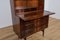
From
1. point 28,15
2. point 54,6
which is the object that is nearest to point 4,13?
point 28,15

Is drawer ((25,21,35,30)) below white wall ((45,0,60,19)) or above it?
below

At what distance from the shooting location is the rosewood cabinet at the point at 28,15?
189 centimetres

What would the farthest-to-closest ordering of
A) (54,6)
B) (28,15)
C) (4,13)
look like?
(54,6) → (4,13) → (28,15)

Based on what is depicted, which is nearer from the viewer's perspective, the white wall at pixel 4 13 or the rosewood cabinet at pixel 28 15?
the rosewood cabinet at pixel 28 15

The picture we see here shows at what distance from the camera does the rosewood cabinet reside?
189 centimetres

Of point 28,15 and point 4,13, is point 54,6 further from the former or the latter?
point 28,15

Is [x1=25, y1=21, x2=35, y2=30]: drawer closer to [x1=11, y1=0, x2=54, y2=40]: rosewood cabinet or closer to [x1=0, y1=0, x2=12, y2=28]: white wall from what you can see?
[x1=11, y1=0, x2=54, y2=40]: rosewood cabinet

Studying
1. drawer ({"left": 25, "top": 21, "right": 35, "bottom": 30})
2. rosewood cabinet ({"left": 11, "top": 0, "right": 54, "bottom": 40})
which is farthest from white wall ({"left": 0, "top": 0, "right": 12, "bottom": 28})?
drawer ({"left": 25, "top": 21, "right": 35, "bottom": 30})

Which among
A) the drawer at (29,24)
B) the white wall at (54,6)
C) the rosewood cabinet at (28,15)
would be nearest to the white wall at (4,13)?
the rosewood cabinet at (28,15)

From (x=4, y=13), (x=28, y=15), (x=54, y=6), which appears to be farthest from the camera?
(x=54, y=6)

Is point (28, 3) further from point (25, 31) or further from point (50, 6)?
point (50, 6)

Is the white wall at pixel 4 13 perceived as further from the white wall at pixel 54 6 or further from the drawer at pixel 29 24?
the white wall at pixel 54 6

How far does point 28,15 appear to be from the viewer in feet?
6.32

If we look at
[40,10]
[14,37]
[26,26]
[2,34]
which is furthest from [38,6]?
[2,34]
